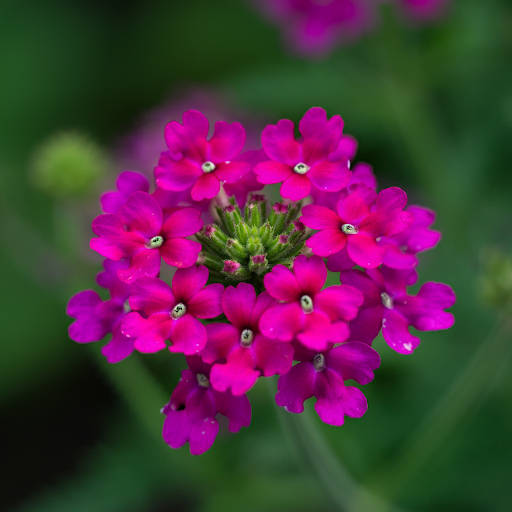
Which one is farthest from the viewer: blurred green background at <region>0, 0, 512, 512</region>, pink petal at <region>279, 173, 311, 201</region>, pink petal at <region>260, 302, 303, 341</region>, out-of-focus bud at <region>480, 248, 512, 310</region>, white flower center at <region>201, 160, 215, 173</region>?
blurred green background at <region>0, 0, 512, 512</region>

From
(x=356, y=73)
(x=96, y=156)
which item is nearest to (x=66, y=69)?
(x=96, y=156)

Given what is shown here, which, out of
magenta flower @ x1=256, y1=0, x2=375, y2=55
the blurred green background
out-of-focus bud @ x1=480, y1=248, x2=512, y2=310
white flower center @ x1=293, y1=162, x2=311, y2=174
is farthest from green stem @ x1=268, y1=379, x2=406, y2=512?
magenta flower @ x1=256, y1=0, x2=375, y2=55

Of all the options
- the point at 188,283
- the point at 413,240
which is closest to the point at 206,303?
the point at 188,283

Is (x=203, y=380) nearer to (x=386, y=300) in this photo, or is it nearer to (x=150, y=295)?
(x=150, y=295)

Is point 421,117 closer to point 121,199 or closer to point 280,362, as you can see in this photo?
point 121,199

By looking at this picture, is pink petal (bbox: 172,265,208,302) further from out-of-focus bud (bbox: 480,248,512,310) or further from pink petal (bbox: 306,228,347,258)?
out-of-focus bud (bbox: 480,248,512,310)

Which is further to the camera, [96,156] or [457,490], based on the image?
[96,156]
